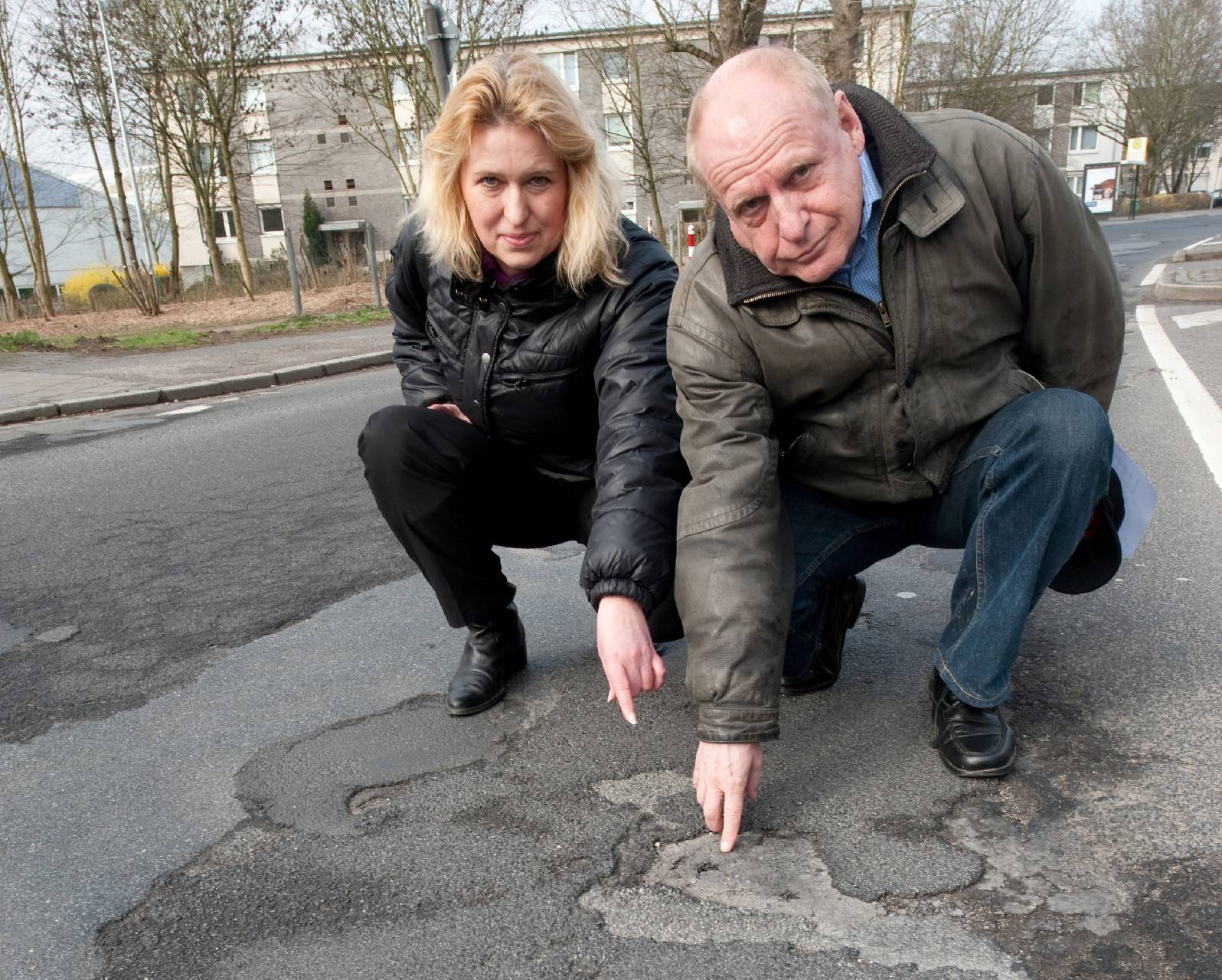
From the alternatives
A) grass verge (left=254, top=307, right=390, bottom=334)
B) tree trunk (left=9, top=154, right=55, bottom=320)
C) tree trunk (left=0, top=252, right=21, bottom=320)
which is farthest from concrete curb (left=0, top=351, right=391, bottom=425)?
tree trunk (left=0, top=252, right=21, bottom=320)

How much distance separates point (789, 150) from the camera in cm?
198

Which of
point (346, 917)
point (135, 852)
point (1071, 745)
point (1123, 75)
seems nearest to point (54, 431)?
point (135, 852)

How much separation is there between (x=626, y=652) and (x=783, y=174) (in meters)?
0.93

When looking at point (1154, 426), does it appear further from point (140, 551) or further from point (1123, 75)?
point (1123, 75)

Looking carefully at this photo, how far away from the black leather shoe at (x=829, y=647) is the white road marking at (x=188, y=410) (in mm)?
7025

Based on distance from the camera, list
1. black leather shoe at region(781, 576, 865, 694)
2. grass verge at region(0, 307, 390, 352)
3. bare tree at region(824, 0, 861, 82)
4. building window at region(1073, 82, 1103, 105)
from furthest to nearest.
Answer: building window at region(1073, 82, 1103, 105)
bare tree at region(824, 0, 861, 82)
grass verge at region(0, 307, 390, 352)
black leather shoe at region(781, 576, 865, 694)

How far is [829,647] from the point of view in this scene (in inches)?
103

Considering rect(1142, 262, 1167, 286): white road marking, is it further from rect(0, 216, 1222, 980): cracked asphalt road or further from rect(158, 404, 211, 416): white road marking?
rect(0, 216, 1222, 980): cracked asphalt road

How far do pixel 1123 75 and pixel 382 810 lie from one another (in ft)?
196

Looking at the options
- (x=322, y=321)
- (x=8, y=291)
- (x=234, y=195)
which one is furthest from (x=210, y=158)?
(x=322, y=321)

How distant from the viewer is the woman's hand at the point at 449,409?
111 inches

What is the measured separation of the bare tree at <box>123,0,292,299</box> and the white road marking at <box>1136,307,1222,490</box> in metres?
18.9

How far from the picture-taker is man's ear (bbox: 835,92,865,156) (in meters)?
2.12

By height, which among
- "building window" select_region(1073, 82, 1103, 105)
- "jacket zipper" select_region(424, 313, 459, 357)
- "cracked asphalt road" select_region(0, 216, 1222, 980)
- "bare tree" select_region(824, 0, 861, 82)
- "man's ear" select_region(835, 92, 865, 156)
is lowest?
"cracked asphalt road" select_region(0, 216, 1222, 980)
